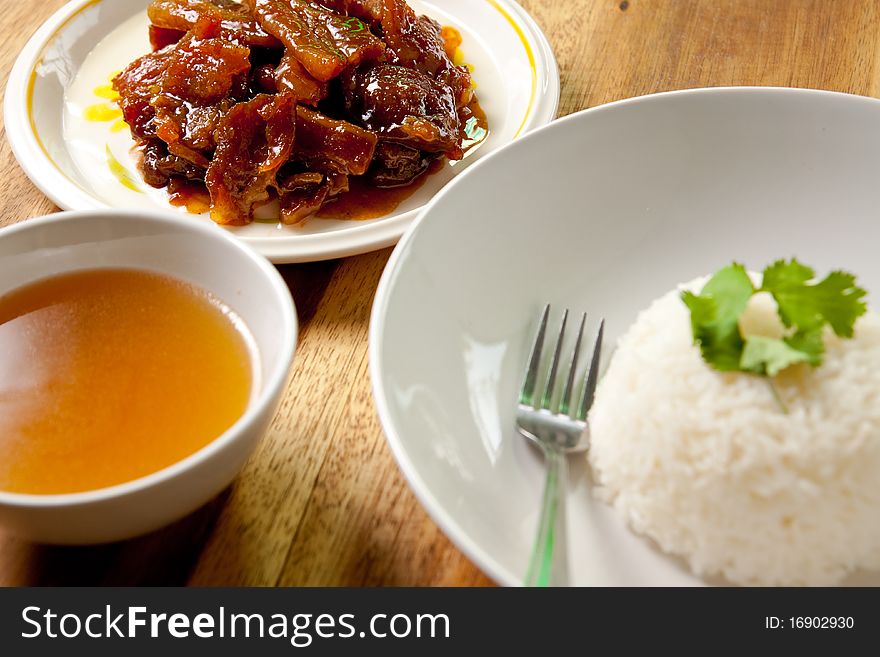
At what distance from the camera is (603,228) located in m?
1.79

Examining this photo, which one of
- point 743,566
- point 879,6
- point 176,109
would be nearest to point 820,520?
point 743,566

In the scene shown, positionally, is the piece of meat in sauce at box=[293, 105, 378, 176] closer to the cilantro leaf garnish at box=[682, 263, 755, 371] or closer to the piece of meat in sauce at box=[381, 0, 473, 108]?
the piece of meat in sauce at box=[381, 0, 473, 108]

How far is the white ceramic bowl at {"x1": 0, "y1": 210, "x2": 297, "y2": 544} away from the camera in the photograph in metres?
1.15

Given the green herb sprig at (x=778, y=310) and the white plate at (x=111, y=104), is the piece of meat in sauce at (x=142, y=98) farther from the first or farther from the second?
the green herb sprig at (x=778, y=310)

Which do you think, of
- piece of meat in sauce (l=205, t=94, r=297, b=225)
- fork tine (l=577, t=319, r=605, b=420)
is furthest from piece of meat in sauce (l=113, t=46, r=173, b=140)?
fork tine (l=577, t=319, r=605, b=420)

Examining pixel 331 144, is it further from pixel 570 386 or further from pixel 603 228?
pixel 570 386

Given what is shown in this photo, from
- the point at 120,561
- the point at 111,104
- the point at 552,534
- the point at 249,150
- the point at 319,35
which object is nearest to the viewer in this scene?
the point at 552,534

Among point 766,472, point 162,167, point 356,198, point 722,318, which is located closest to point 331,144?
point 356,198

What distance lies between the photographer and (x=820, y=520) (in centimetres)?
127

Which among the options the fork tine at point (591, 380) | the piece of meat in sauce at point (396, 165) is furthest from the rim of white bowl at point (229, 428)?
the piece of meat in sauce at point (396, 165)

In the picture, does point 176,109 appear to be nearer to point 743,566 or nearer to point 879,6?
point 743,566

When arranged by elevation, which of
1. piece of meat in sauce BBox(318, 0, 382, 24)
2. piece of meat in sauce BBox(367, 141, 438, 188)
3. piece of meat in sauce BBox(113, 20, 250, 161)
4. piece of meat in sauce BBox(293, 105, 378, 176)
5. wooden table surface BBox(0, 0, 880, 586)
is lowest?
wooden table surface BBox(0, 0, 880, 586)

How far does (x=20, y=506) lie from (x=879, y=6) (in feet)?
8.90

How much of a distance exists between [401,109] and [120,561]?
1224 mm
